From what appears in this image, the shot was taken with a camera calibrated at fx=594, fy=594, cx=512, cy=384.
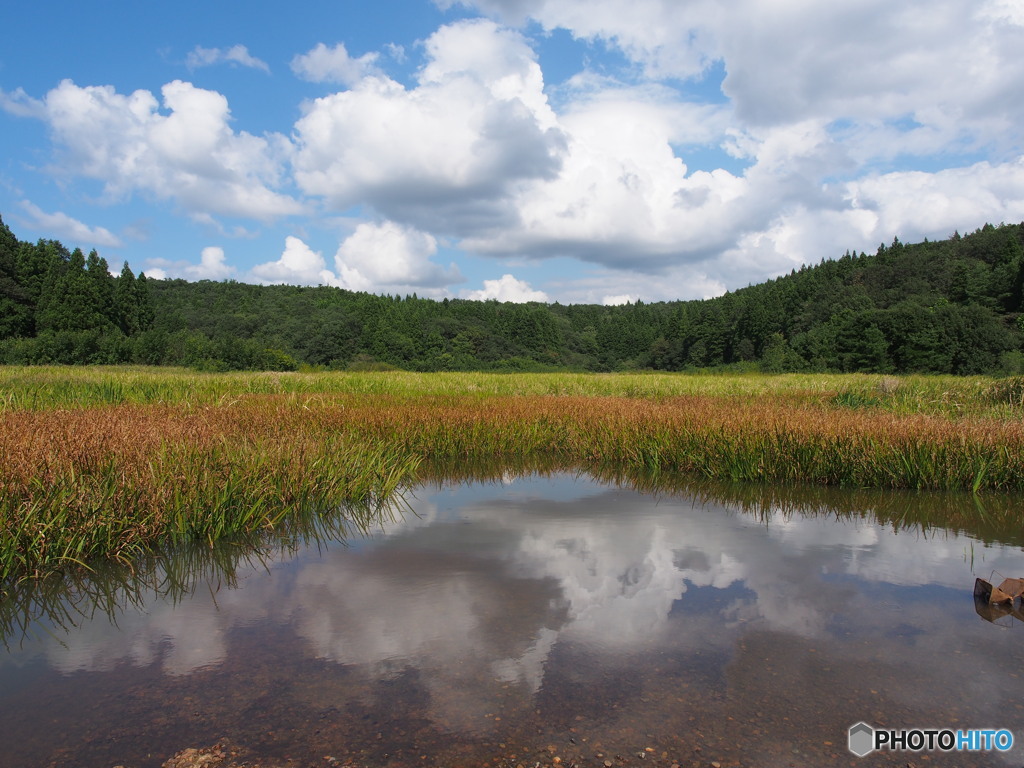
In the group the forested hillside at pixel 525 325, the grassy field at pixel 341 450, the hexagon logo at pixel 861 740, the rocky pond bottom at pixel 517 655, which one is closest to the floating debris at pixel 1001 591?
the rocky pond bottom at pixel 517 655

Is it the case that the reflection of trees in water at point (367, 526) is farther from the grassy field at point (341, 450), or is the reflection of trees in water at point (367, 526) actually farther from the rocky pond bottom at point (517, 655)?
the grassy field at point (341, 450)

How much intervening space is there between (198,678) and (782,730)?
2.78 metres

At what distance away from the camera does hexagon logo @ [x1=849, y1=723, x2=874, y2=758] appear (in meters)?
2.51

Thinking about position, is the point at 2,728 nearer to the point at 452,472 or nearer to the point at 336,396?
the point at 452,472

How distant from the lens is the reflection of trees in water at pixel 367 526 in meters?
3.85

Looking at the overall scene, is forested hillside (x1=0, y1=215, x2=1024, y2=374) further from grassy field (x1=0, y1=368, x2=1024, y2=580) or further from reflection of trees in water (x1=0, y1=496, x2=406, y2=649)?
reflection of trees in water (x1=0, y1=496, x2=406, y2=649)

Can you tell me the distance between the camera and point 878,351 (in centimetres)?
5841

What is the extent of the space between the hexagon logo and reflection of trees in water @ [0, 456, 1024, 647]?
3.84 meters

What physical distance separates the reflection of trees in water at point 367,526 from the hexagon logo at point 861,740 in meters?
3.84

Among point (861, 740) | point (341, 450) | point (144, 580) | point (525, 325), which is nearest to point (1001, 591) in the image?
point (861, 740)

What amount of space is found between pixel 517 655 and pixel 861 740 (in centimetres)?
163

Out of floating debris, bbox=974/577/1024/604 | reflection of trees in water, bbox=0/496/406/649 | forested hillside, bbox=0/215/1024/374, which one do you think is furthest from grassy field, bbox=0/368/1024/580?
forested hillside, bbox=0/215/1024/374

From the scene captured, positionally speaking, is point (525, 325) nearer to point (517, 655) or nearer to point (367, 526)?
point (367, 526)

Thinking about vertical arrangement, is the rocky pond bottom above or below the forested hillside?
below
